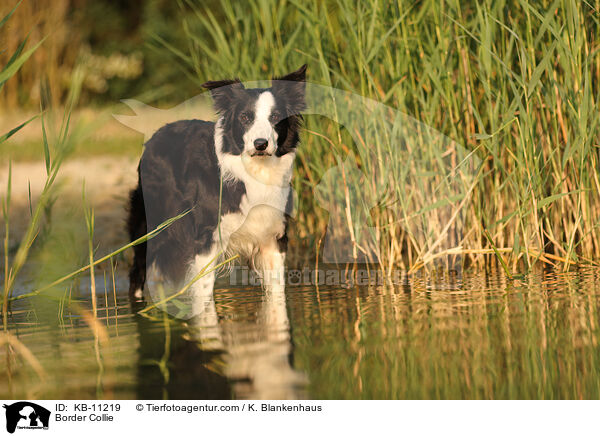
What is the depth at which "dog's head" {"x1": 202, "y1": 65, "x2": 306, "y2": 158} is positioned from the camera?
3994 mm

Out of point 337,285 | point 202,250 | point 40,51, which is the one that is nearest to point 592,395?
point 337,285

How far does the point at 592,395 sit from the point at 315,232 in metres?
3.15

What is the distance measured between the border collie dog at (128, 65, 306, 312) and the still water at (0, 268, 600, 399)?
39 cm

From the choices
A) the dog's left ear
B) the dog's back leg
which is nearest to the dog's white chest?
the dog's left ear

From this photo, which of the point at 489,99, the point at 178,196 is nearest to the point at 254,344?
the point at 178,196

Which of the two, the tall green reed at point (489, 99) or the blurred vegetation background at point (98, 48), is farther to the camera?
the blurred vegetation background at point (98, 48)

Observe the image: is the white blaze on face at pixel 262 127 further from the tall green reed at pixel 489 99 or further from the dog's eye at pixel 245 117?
the tall green reed at pixel 489 99

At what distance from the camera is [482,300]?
3.56 m

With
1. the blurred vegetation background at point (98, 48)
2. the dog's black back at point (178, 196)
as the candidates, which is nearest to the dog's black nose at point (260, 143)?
the dog's black back at point (178, 196)

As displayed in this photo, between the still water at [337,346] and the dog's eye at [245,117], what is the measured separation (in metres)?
0.97

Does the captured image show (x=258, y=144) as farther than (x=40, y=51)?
No

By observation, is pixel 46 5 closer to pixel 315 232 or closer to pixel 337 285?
pixel 315 232

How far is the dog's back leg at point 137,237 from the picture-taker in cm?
475
